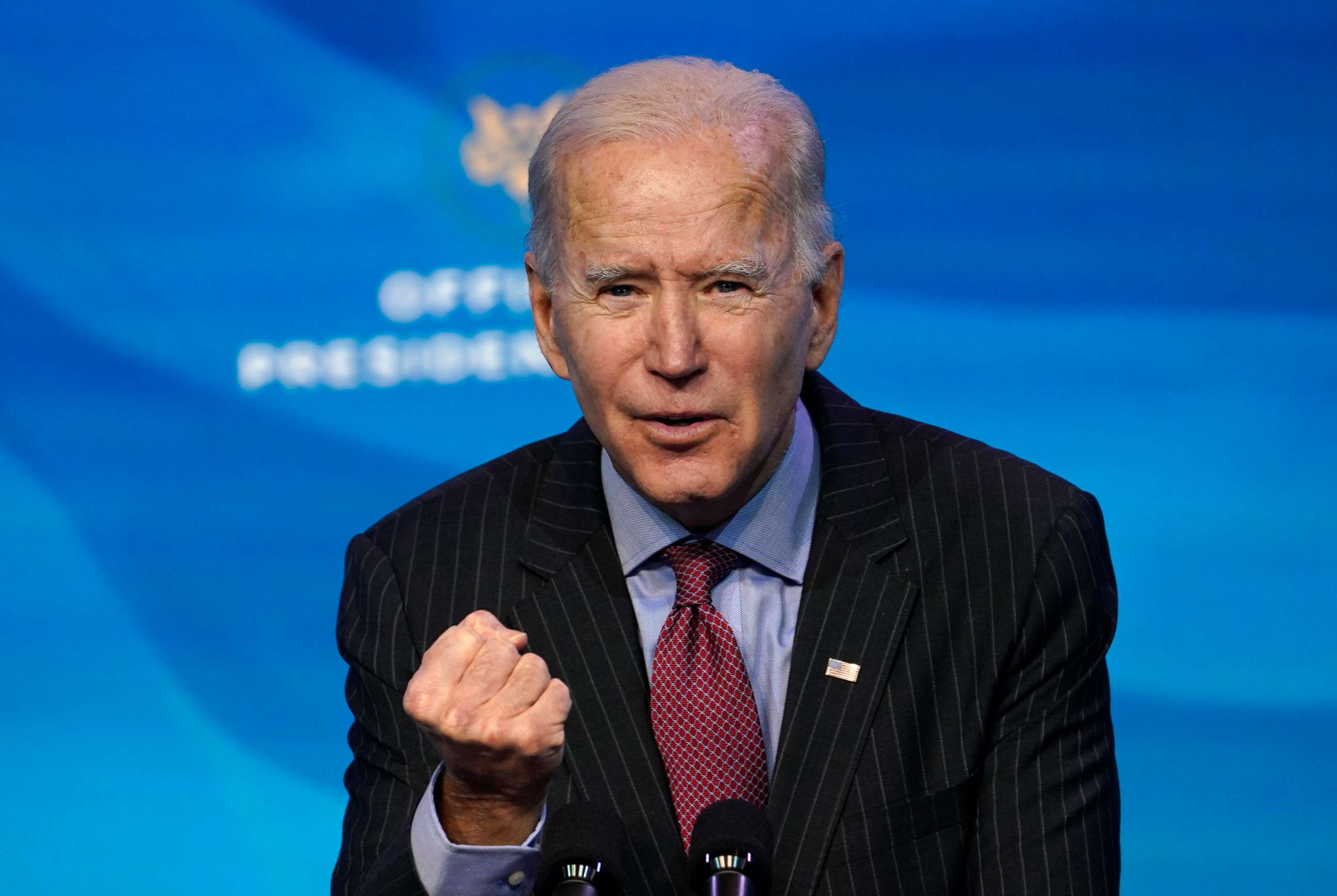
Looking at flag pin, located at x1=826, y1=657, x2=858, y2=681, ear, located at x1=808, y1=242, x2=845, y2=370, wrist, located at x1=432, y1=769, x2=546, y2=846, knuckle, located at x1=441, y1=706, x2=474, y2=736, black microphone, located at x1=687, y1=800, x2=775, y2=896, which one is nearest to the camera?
black microphone, located at x1=687, y1=800, x2=775, y2=896

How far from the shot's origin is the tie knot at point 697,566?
2.22 meters

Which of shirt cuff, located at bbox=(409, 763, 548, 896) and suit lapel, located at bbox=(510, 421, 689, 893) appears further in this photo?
suit lapel, located at bbox=(510, 421, 689, 893)

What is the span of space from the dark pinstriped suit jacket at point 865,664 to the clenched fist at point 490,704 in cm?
42

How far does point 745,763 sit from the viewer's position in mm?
2107

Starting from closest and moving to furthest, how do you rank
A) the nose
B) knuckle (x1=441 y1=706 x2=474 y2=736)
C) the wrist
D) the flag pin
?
1. knuckle (x1=441 y1=706 x2=474 y2=736)
2. the wrist
3. the nose
4. the flag pin

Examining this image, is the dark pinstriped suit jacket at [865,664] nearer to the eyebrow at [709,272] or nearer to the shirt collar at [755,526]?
the shirt collar at [755,526]

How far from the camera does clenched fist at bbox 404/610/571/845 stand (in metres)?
1.55

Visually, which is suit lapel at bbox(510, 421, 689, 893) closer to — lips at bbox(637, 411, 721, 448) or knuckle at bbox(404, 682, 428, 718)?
lips at bbox(637, 411, 721, 448)

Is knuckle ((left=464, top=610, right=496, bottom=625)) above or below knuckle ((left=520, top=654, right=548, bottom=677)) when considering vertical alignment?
above

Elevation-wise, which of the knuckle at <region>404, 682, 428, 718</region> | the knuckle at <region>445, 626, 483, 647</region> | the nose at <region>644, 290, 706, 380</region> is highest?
the nose at <region>644, 290, 706, 380</region>

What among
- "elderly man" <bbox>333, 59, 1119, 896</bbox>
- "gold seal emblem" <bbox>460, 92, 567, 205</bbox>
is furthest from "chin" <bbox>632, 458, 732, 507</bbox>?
"gold seal emblem" <bbox>460, 92, 567, 205</bbox>

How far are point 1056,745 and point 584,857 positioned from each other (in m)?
0.95

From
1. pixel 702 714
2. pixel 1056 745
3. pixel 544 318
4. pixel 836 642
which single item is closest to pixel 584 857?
pixel 702 714

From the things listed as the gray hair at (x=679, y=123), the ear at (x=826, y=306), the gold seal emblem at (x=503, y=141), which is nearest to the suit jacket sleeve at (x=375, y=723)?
the gray hair at (x=679, y=123)
